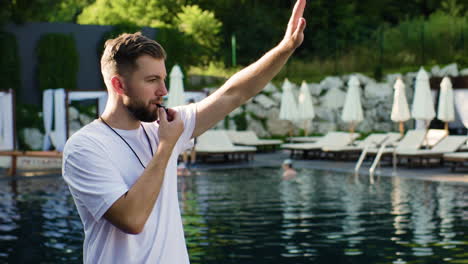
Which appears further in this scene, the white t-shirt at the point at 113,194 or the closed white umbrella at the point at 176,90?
the closed white umbrella at the point at 176,90

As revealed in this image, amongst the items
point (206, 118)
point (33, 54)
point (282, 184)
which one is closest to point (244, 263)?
point (206, 118)

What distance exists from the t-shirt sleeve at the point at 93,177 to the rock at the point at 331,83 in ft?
94.0

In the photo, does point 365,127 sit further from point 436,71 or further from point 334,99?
point 436,71

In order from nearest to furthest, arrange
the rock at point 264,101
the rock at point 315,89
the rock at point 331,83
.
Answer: the rock at point 264,101 < the rock at point 315,89 < the rock at point 331,83

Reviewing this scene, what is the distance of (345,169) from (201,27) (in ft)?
53.7

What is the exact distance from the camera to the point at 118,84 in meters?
2.45

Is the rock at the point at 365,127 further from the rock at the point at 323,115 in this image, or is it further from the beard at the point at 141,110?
the beard at the point at 141,110

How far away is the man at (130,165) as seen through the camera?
2299mm

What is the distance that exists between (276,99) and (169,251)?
27037mm

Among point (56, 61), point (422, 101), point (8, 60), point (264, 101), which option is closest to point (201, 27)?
point (264, 101)

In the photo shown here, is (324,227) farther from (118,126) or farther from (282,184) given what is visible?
(118,126)

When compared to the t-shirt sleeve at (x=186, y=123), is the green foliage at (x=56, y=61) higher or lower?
higher

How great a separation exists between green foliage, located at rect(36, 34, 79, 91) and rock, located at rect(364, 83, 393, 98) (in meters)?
12.2

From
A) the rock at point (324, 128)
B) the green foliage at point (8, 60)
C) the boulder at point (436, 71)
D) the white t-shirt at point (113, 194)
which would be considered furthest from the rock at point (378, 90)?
the white t-shirt at point (113, 194)
